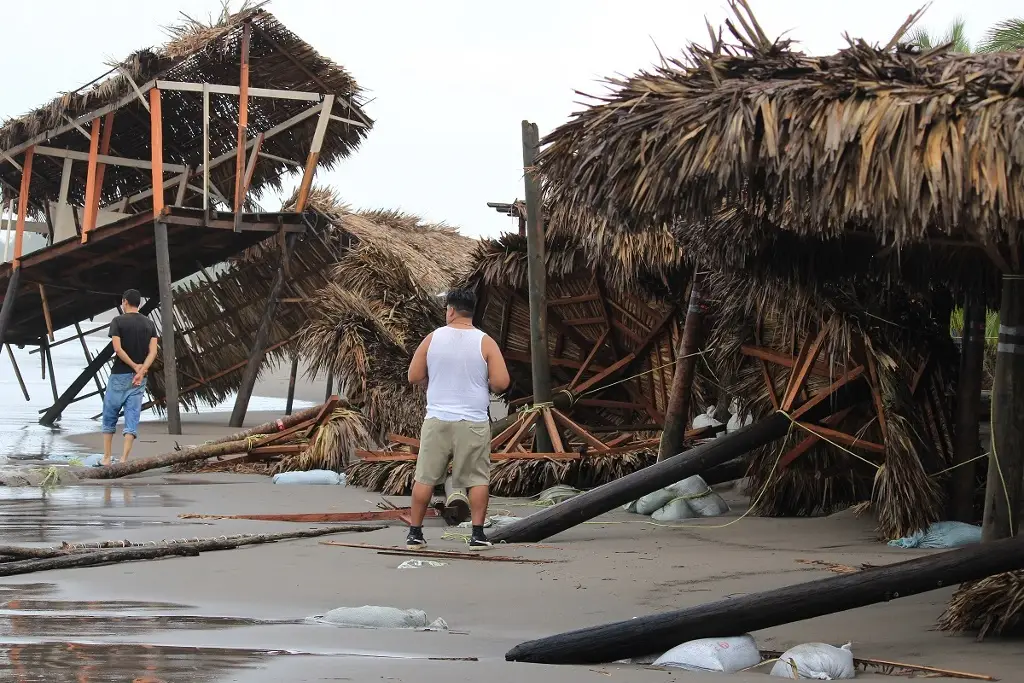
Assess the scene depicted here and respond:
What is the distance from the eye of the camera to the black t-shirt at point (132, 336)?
38.4ft

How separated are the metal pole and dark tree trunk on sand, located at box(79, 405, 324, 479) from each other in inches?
136

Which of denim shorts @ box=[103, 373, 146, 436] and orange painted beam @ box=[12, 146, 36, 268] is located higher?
orange painted beam @ box=[12, 146, 36, 268]

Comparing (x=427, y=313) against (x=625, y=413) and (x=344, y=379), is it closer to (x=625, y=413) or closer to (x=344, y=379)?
(x=344, y=379)

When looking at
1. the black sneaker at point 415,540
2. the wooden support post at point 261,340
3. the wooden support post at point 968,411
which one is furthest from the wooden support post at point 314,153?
the wooden support post at point 968,411

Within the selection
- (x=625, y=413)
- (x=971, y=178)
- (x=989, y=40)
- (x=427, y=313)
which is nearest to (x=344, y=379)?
(x=427, y=313)

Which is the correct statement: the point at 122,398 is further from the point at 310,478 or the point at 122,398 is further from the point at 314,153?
the point at 314,153

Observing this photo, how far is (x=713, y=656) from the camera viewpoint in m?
4.38

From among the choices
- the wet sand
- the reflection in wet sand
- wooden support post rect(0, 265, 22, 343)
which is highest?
wooden support post rect(0, 265, 22, 343)

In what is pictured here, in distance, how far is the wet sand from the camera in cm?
412

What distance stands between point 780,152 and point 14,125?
13.9m

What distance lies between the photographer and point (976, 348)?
6883mm

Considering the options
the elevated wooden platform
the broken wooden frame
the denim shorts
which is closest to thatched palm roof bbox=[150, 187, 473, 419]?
the elevated wooden platform

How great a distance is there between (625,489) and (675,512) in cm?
151

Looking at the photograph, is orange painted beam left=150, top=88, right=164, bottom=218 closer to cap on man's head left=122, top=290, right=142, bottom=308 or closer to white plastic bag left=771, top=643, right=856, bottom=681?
cap on man's head left=122, top=290, right=142, bottom=308
